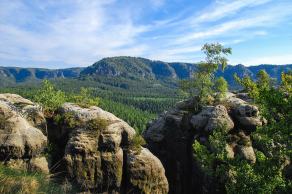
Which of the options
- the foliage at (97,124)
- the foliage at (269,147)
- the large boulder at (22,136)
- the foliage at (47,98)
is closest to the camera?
the foliage at (269,147)

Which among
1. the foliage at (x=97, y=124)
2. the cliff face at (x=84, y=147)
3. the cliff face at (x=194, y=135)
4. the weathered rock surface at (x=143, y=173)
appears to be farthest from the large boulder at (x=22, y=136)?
the cliff face at (x=194, y=135)

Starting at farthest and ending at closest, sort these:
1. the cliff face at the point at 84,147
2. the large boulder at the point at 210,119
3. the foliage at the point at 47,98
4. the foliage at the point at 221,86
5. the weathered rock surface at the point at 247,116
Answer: the foliage at the point at 221,86 → the weathered rock surface at the point at 247,116 → the large boulder at the point at 210,119 → the foliage at the point at 47,98 → the cliff face at the point at 84,147

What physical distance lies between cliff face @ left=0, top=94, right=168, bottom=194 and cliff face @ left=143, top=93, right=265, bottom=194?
9190mm

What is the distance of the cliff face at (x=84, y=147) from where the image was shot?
31500 millimetres

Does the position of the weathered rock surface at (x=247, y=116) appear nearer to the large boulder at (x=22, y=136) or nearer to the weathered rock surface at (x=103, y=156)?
the weathered rock surface at (x=103, y=156)

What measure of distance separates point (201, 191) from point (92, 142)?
1686 cm

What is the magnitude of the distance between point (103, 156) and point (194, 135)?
51.1ft

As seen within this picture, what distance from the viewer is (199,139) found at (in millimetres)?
44250

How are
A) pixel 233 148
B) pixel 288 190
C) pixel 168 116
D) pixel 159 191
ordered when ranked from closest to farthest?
pixel 288 190 < pixel 159 191 < pixel 233 148 < pixel 168 116

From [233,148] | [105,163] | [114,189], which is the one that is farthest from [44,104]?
[233,148]

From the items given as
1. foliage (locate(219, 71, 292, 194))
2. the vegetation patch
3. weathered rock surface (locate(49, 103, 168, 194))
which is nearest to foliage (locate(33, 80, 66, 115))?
weathered rock surface (locate(49, 103, 168, 194))

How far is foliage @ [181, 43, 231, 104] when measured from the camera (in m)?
49.6

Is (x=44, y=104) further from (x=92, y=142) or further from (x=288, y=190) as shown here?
(x=288, y=190)

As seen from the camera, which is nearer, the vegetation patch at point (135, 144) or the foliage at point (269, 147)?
the foliage at point (269, 147)
